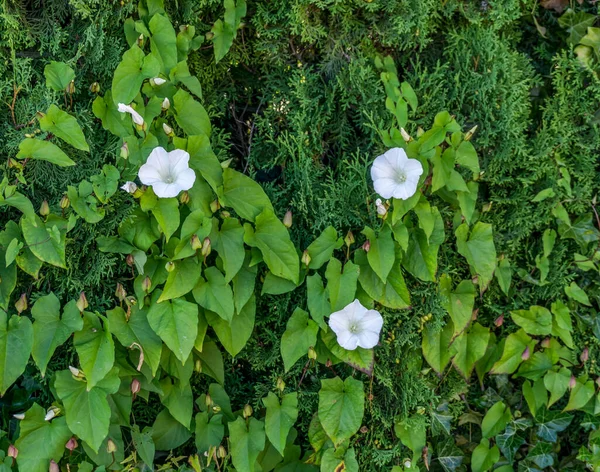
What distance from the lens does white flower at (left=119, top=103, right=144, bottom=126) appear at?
1.73m

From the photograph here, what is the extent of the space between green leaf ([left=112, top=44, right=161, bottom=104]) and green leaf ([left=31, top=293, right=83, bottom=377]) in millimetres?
603

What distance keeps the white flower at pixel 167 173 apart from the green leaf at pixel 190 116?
16 centimetres

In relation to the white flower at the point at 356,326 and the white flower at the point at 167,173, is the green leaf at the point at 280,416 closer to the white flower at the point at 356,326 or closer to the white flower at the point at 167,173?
the white flower at the point at 356,326

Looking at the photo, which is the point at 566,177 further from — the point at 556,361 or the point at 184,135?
the point at 184,135

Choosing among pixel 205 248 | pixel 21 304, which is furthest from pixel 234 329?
pixel 21 304

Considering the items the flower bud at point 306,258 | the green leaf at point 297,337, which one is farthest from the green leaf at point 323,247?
the green leaf at point 297,337

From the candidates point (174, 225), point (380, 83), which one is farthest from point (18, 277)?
point (380, 83)

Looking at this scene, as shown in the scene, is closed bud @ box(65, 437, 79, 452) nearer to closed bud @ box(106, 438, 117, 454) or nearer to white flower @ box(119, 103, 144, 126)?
closed bud @ box(106, 438, 117, 454)

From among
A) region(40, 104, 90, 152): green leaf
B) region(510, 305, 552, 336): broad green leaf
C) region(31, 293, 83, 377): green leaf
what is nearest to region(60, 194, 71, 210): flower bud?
region(40, 104, 90, 152): green leaf

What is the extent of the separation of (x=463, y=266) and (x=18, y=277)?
4.67 ft

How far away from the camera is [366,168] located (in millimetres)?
1978

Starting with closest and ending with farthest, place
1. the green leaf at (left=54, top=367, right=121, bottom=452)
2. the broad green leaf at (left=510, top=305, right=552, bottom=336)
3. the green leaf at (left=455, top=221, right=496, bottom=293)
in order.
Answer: the green leaf at (left=54, top=367, right=121, bottom=452) → the green leaf at (left=455, top=221, right=496, bottom=293) → the broad green leaf at (left=510, top=305, right=552, bottom=336)

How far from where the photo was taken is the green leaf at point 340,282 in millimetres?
1793

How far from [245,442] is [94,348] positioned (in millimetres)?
513
